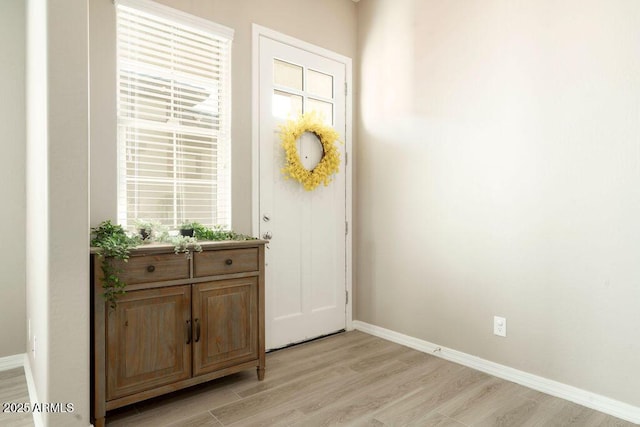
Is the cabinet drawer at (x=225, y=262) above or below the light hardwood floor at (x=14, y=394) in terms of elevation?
above

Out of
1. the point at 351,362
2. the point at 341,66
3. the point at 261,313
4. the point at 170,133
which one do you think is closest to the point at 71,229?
the point at 170,133

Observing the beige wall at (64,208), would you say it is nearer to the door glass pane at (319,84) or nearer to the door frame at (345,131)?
the door frame at (345,131)

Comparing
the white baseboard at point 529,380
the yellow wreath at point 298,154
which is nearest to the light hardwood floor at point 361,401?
the white baseboard at point 529,380

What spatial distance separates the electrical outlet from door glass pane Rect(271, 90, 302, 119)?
227cm

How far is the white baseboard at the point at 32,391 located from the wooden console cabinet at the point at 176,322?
0.88 feet

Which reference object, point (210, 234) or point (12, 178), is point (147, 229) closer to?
point (210, 234)

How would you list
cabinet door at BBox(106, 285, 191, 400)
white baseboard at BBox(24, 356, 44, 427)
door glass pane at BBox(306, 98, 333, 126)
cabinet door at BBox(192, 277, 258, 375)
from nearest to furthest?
white baseboard at BBox(24, 356, 44, 427)
cabinet door at BBox(106, 285, 191, 400)
cabinet door at BBox(192, 277, 258, 375)
door glass pane at BBox(306, 98, 333, 126)

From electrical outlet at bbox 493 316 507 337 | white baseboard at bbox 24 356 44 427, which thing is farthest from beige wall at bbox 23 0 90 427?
electrical outlet at bbox 493 316 507 337

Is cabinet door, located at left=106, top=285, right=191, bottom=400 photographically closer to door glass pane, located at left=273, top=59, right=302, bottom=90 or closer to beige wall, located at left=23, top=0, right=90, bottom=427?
beige wall, located at left=23, top=0, right=90, bottom=427

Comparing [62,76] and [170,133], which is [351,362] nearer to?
[170,133]

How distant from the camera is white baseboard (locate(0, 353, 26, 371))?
2.75 m

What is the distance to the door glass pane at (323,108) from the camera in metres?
3.52

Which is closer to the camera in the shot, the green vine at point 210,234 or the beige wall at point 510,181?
the beige wall at point 510,181

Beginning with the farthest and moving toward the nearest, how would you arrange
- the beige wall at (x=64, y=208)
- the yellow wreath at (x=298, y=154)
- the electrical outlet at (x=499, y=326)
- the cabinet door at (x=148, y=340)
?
1. the yellow wreath at (x=298, y=154)
2. the electrical outlet at (x=499, y=326)
3. the cabinet door at (x=148, y=340)
4. the beige wall at (x=64, y=208)
